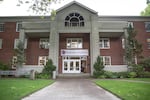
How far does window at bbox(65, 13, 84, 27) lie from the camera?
2955 centimetres

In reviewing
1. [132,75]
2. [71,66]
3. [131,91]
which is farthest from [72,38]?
[131,91]

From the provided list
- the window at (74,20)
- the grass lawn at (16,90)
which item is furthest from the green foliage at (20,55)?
the grass lawn at (16,90)

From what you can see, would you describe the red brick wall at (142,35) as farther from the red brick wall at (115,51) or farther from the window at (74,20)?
the window at (74,20)

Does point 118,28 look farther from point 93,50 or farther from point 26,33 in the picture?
point 26,33

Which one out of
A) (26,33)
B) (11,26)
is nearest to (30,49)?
(26,33)

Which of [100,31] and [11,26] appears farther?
[11,26]

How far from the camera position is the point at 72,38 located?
3184 centimetres

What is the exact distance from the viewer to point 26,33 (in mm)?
30125

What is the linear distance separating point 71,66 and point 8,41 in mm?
12756

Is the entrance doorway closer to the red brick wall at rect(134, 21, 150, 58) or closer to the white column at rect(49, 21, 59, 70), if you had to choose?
the white column at rect(49, 21, 59, 70)

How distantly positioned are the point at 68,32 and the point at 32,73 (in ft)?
32.0

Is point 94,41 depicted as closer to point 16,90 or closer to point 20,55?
point 20,55

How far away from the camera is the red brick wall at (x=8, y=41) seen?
3275 cm

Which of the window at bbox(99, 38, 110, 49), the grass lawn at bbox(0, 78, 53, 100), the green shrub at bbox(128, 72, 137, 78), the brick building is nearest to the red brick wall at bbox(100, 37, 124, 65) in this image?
the brick building
